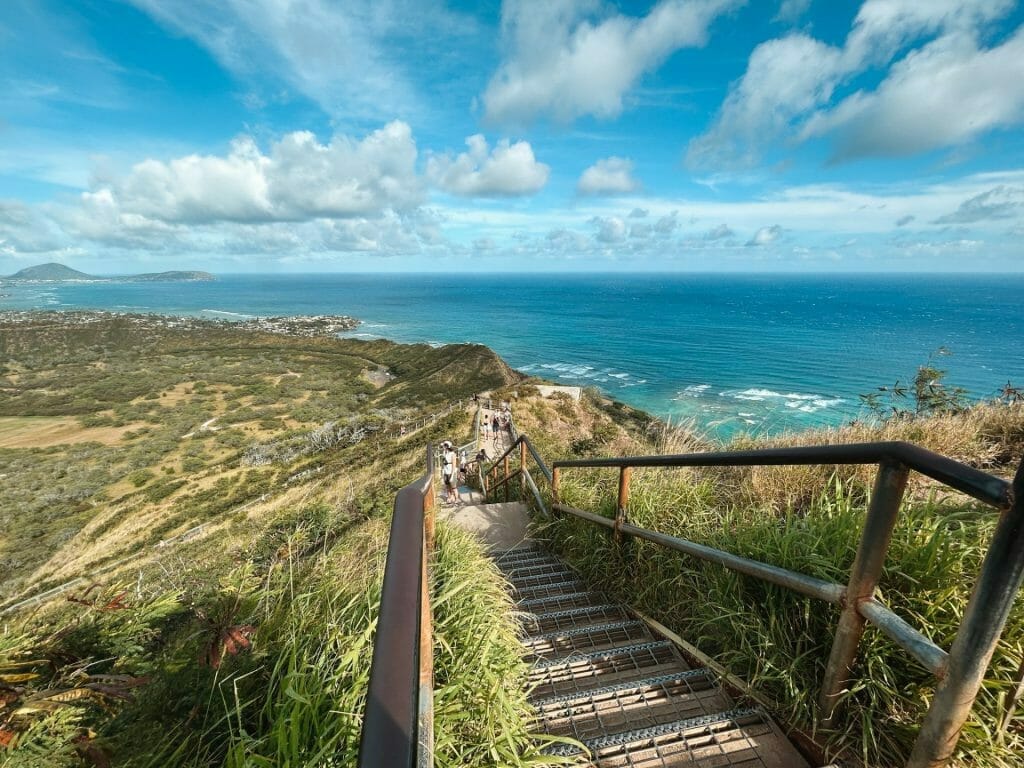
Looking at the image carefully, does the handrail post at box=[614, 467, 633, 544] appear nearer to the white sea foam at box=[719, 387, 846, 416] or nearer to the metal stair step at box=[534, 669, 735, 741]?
the metal stair step at box=[534, 669, 735, 741]

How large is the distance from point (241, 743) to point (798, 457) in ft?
7.20

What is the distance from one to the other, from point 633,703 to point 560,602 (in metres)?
1.31

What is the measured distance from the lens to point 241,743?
1.49 metres

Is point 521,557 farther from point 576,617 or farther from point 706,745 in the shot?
point 706,745

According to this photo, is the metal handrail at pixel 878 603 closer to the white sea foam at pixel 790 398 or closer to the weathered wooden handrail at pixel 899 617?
the weathered wooden handrail at pixel 899 617

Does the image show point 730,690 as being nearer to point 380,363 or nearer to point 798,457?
point 798,457

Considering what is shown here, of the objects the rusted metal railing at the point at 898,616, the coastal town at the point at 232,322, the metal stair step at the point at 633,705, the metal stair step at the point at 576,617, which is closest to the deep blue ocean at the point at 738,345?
the metal stair step at the point at 576,617

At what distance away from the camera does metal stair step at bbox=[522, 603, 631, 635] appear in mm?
3059

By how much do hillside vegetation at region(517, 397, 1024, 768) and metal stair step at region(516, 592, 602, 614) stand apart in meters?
0.15

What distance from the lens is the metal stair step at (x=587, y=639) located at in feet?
8.86

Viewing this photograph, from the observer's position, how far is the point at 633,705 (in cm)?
214

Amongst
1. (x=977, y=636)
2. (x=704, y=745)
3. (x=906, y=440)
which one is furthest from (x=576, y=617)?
(x=906, y=440)

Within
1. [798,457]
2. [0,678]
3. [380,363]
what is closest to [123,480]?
[380,363]

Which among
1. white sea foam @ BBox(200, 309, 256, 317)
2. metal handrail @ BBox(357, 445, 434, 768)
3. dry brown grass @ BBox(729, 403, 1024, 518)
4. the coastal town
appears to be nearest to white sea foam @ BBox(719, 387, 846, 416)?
dry brown grass @ BBox(729, 403, 1024, 518)
